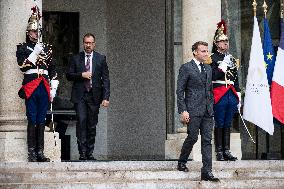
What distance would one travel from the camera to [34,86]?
14484 mm

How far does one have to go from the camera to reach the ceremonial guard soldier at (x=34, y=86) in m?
14.5

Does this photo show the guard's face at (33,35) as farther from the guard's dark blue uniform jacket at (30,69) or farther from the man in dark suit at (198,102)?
the man in dark suit at (198,102)

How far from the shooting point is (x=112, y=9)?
20.5 metres

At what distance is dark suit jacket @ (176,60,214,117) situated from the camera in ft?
44.5

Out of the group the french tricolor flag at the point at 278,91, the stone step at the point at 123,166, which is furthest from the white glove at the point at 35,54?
the french tricolor flag at the point at 278,91

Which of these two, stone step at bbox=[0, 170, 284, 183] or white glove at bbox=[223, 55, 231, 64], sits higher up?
white glove at bbox=[223, 55, 231, 64]

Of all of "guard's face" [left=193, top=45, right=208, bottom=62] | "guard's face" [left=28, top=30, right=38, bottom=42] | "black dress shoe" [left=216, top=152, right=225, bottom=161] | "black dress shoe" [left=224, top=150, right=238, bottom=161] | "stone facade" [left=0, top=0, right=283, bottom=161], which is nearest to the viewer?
"guard's face" [left=193, top=45, right=208, bottom=62]

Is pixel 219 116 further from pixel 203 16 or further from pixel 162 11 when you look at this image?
pixel 162 11

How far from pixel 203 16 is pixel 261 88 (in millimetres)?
1684

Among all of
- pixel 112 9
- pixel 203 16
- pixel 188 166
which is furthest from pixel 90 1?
pixel 188 166

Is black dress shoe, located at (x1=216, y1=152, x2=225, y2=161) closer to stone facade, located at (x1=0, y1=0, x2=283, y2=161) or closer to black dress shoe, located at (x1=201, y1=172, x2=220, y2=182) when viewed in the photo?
black dress shoe, located at (x1=201, y1=172, x2=220, y2=182)

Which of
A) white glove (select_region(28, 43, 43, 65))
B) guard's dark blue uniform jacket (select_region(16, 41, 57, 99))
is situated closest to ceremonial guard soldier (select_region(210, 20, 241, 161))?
guard's dark blue uniform jacket (select_region(16, 41, 57, 99))

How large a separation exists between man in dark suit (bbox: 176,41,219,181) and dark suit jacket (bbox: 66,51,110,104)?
1.85 meters

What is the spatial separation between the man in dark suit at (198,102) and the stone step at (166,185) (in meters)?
0.20
